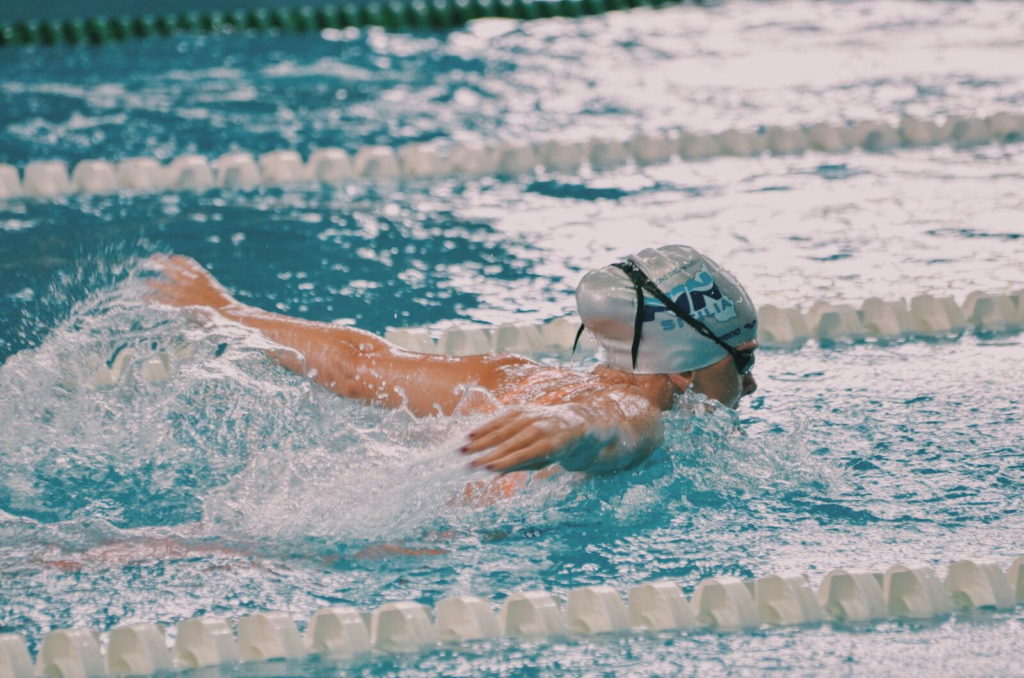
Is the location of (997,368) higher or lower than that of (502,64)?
lower

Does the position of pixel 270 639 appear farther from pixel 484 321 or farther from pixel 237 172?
pixel 237 172

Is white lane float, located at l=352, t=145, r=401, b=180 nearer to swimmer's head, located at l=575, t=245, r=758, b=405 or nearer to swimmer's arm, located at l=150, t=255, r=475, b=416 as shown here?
swimmer's arm, located at l=150, t=255, r=475, b=416

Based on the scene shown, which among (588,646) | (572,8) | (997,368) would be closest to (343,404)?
(588,646)

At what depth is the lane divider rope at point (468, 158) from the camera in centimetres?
491

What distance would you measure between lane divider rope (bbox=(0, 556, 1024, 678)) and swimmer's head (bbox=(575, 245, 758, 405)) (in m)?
0.42

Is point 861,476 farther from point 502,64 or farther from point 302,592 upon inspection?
point 502,64

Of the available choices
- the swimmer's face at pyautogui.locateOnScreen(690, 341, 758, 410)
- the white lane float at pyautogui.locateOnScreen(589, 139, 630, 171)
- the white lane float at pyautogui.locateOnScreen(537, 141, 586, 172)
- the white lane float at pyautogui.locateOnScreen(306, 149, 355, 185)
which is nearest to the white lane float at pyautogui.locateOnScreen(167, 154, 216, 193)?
the white lane float at pyautogui.locateOnScreen(306, 149, 355, 185)

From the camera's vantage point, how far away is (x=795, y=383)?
3.31 m

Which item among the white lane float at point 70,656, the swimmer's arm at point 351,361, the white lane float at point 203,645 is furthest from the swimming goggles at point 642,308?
the white lane float at point 70,656

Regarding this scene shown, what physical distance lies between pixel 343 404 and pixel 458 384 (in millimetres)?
281

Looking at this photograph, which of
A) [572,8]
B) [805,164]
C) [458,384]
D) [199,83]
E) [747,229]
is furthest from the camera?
[572,8]

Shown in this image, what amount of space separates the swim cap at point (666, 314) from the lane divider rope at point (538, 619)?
0.42 metres

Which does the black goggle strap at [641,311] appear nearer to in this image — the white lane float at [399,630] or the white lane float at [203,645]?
the white lane float at [399,630]

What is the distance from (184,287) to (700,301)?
1.12 metres
